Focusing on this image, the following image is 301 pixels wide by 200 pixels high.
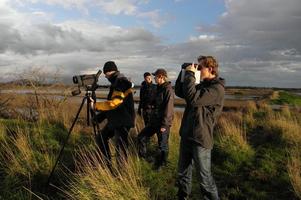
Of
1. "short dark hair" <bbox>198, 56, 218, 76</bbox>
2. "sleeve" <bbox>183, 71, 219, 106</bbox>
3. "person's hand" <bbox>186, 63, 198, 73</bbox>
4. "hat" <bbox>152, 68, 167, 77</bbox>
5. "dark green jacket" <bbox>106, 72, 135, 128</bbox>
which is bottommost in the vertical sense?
"dark green jacket" <bbox>106, 72, 135, 128</bbox>

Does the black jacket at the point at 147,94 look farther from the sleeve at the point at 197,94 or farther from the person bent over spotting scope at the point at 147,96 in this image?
the sleeve at the point at 197,94

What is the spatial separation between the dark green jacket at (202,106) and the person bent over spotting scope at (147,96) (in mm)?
4248

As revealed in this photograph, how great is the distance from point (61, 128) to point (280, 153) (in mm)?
6181

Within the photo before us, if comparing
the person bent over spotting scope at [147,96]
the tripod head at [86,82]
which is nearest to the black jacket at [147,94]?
the person bent over spotting scope at [147,96]

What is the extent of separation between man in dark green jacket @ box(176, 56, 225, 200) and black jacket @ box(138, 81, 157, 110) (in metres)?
4.27

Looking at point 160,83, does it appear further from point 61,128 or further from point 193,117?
point 61,128

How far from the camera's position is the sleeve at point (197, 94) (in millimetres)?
4855

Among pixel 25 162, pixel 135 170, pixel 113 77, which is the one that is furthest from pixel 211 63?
pixel 25 162

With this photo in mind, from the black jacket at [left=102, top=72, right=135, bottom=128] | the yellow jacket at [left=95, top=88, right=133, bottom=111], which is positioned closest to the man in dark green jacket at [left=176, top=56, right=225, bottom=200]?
the yellow jacket at [left=95, top=88, right=133, bottom=111]

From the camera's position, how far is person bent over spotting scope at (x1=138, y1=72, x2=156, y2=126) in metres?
9.48

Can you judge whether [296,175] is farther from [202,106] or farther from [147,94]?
[147,94]

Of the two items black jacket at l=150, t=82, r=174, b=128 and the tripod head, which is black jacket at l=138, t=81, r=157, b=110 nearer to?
black jacket at l=150, t=82, r=174, b=128

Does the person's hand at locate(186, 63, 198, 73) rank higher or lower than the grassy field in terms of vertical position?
higher

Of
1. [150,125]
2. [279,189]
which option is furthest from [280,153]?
[150,125]
